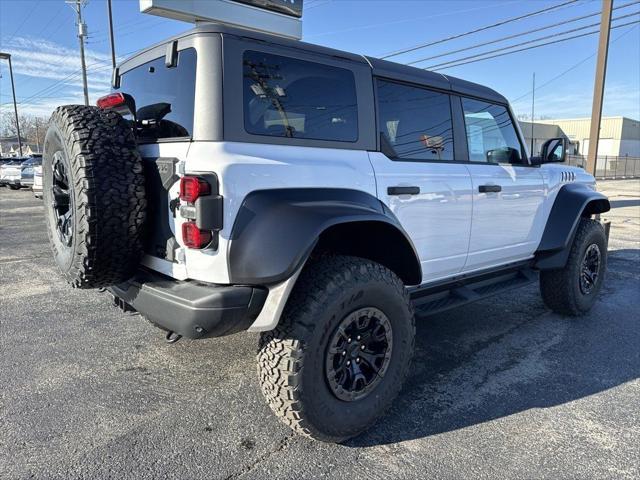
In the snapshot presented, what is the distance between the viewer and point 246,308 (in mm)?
2221

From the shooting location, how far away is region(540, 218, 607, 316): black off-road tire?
4477 millimetres

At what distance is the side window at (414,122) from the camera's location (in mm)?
3037

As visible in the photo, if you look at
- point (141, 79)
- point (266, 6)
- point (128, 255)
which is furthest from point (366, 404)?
point (266, 6)

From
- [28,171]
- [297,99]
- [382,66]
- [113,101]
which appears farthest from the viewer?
[28,171]

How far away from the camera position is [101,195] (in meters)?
2.23

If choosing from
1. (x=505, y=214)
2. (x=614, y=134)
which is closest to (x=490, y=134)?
(x=505, y=214)

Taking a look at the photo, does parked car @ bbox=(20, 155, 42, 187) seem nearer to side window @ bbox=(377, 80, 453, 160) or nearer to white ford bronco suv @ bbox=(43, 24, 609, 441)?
white ford bronco suv @ bbox=(43, 24, 609, 441)

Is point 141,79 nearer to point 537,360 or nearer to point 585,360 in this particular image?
point 537,360

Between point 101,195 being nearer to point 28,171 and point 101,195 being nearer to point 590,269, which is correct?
point 590,269

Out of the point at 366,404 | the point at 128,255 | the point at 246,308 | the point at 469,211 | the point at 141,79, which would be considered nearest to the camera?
the point at 246,308

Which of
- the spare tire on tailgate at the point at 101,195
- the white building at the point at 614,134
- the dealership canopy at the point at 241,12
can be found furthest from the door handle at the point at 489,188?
the white building at the point at 614,134

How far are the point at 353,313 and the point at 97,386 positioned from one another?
1.81 metres

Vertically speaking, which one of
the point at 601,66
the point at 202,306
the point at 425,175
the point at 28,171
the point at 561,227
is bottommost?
the point at 202,306

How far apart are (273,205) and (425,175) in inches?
51.2
